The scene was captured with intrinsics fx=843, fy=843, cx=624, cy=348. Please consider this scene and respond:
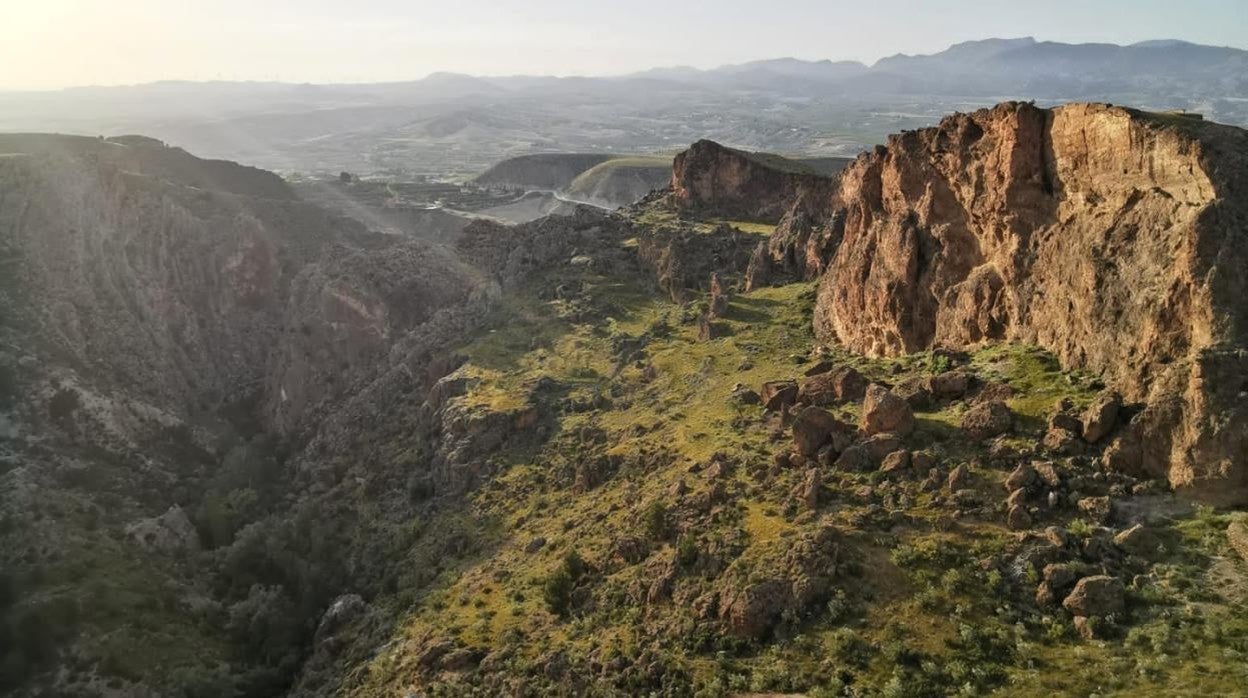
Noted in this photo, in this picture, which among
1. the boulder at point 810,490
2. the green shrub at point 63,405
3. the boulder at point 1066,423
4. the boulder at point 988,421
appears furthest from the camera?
the green shrub at point 63,405

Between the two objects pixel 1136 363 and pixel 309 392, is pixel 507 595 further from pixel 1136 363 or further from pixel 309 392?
pixel 309 392

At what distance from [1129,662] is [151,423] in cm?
9530

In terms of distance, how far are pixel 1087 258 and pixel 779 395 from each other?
2027cm

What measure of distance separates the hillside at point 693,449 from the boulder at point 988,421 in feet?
0.85

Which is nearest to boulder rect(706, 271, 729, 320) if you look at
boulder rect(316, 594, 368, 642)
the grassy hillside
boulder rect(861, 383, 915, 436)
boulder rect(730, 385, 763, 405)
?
the grassy hillside

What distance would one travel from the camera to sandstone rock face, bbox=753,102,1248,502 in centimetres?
3619

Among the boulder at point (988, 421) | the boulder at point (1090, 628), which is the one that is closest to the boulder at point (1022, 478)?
the boulder at point (988, 421)

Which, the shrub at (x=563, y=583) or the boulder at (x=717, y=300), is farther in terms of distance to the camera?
the boulder at (x=717, y=300)

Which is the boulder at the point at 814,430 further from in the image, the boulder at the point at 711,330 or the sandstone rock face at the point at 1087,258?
the boulder at the point at 711,330

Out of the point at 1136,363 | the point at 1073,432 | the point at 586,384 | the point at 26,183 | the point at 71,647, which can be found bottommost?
the point at 71,647

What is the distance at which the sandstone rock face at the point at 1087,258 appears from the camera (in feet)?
119

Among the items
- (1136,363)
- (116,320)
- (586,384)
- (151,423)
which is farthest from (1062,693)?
(116,320)

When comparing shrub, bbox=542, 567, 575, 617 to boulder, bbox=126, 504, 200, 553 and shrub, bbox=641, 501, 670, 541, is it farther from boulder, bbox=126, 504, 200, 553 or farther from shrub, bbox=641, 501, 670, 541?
boulder, bbox=126, 504, 200, 553

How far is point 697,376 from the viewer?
72.2m
